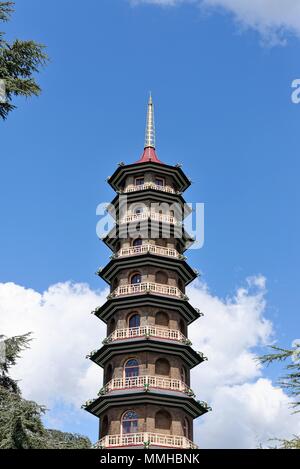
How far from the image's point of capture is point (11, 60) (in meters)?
20.1

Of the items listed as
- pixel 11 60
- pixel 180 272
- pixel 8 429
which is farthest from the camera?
pixel 180 272

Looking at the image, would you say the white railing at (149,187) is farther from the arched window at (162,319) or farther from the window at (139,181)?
the arched window at (162,319)

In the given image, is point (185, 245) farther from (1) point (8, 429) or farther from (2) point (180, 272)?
(1) point (8, 429)

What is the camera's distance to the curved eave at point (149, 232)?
4069cm

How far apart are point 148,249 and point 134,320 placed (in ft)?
15.0

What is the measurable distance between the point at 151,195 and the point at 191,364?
11.5 m

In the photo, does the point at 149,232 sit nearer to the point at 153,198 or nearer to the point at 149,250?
the point at 149,250

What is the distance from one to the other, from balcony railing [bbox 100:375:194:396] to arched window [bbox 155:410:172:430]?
1.37 m

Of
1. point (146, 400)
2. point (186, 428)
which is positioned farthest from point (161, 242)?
point (186, 428)

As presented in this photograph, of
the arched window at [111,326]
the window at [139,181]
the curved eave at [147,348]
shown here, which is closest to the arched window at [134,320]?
the arched window at [111,326]

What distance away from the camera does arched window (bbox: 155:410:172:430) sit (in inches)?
1355

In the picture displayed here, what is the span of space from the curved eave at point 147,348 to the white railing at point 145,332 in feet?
1.95

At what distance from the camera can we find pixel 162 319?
38.3 meters

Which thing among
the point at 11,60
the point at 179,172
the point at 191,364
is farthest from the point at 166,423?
the point at 11,60
